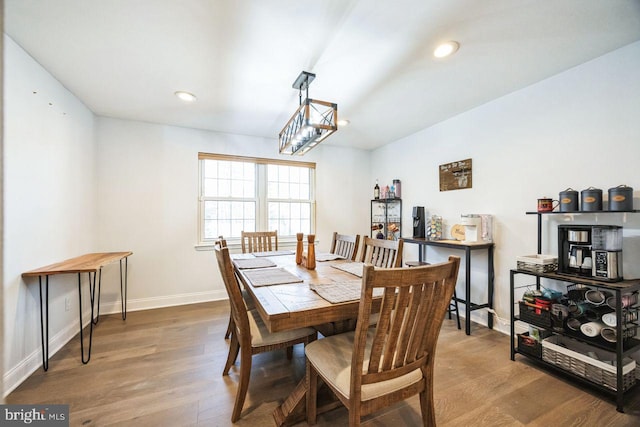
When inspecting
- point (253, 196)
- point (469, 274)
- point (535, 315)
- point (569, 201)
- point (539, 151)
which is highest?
point (539, 151)

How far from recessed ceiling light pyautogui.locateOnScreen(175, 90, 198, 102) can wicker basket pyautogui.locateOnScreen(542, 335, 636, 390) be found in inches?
151

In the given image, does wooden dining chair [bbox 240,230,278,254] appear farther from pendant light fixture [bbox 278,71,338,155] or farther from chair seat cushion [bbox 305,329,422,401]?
chair seat cushion [bbox 305,329,422,401]

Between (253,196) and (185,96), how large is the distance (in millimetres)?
1666

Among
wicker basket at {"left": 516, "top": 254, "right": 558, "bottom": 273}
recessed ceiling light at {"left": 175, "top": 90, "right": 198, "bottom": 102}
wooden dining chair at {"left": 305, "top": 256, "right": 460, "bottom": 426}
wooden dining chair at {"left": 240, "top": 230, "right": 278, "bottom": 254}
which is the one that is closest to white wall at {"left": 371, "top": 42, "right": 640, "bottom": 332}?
wicker basket at {"left": 516, "top": 254, "right": 558, "bottom": 273}

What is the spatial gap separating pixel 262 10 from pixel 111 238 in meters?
3.16

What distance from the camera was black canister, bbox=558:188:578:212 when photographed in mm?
2092

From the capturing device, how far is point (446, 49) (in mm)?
1959

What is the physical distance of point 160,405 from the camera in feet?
5.66

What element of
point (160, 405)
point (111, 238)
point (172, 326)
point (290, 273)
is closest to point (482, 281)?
point (290, 273)

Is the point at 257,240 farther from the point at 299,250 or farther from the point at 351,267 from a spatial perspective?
the point at 351,267

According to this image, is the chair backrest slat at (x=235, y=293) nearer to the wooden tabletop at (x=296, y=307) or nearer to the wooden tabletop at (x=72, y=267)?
the wooden tabletop at (x=296, y=307)

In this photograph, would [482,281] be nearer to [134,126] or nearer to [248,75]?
[248,75]

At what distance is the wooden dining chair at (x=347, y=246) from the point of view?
280 cm

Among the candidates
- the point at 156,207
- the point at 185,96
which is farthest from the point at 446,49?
the point at 156,207
